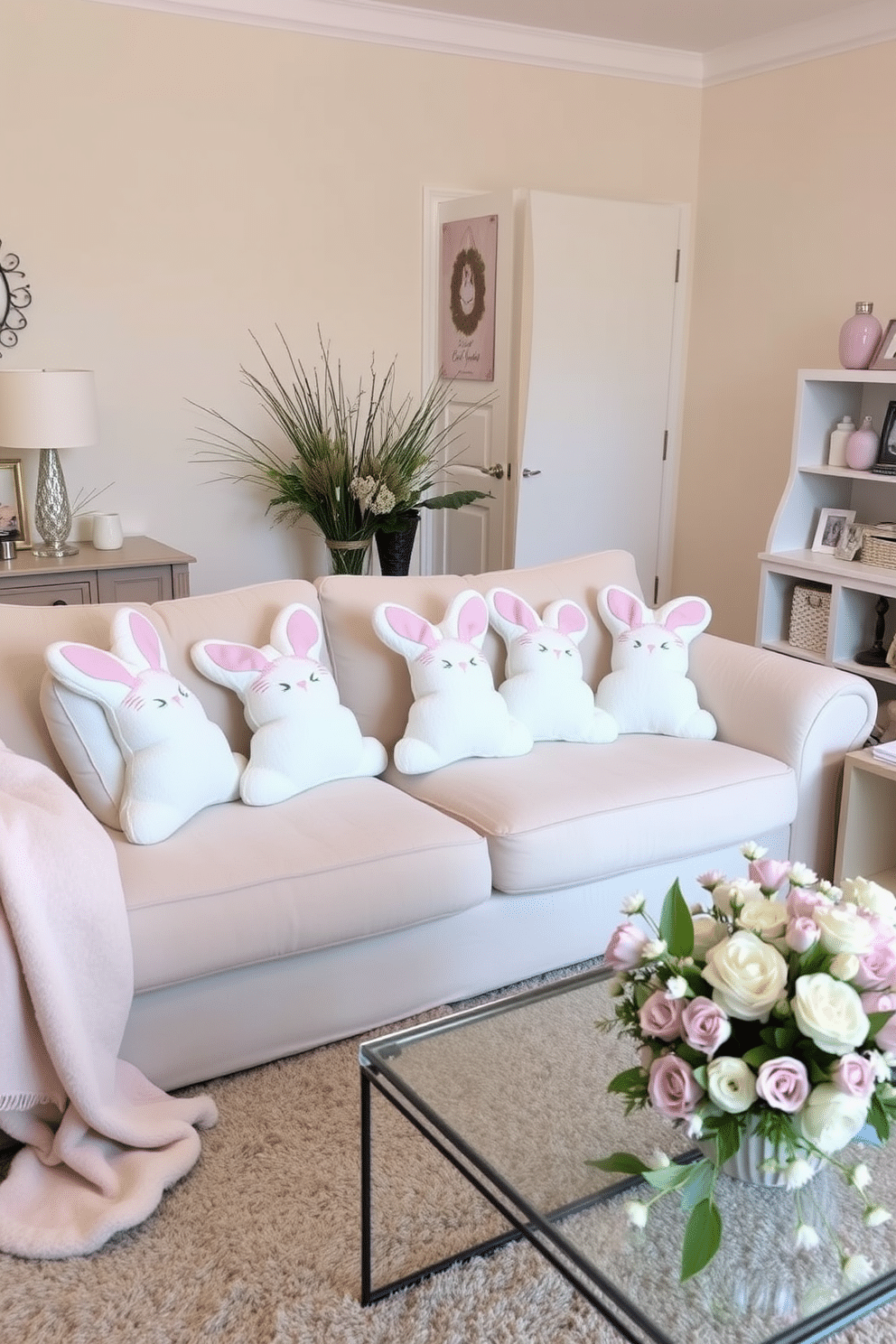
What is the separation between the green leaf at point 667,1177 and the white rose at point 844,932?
1.06ft

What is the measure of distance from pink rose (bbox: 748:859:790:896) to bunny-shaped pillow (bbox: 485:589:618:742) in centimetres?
132

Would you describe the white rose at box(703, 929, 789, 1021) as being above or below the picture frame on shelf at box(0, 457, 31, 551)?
below

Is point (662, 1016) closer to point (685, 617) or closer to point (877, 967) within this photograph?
point (877, 967)

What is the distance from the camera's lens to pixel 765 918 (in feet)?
4.66

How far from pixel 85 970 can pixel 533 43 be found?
399cm

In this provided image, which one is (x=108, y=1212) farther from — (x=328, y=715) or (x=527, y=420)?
(x=527, y=420)

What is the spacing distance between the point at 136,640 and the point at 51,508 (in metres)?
1.62

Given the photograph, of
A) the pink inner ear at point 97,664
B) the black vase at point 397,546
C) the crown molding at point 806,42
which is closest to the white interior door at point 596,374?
the black vase at point 397,546

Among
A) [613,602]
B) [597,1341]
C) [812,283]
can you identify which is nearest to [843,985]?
[597,1341]

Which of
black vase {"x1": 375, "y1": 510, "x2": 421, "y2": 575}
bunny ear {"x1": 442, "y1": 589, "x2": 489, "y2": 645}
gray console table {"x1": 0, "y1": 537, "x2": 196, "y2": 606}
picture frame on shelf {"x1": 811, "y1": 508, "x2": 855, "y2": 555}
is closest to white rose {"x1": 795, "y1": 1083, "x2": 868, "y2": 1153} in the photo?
bunny ear {"x1": 442, "y1": 589, "x2": 489, "y2": 645}

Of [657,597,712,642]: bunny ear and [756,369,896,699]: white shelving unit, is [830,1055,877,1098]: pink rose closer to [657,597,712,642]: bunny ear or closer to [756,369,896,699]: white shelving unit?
[657,597,712,642]: bunny ear

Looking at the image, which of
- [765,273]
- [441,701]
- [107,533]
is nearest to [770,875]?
[441,701]

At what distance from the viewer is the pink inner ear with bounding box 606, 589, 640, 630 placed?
3014 millimetres

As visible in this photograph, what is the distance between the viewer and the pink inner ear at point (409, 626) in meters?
2.66
